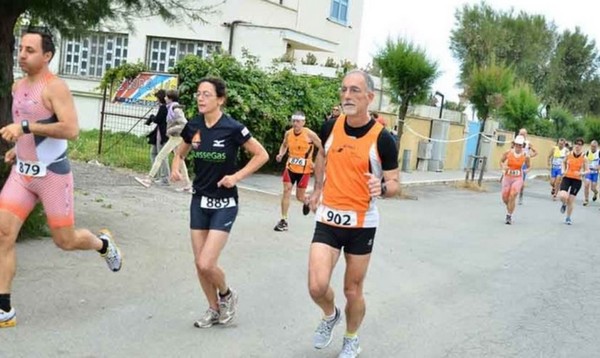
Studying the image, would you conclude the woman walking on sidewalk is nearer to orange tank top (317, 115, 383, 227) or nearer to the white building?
orange tank top (317, 115, 383, 227)

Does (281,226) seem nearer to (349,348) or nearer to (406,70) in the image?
(349,348)

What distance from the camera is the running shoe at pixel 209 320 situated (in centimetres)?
577

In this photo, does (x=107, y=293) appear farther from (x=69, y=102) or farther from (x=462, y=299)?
(x=462, y=299)

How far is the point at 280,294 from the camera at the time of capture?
7.17m

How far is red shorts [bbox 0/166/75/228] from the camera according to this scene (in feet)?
17.2

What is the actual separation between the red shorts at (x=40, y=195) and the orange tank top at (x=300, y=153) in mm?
6124

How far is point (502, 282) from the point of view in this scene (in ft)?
28.8

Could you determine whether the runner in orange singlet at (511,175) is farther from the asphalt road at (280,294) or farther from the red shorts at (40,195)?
the red shorts at (40,195)

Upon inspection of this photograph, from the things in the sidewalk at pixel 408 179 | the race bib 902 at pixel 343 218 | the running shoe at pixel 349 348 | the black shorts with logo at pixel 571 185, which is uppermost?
the race bib 902 at pixel 343 218

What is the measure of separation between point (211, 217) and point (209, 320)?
0.85m

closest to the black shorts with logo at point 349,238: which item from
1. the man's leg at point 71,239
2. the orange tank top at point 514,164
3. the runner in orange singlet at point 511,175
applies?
the man's leg at point 71,239

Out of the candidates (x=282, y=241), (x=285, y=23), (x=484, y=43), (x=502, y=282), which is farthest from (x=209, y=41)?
(x=484, y=43)

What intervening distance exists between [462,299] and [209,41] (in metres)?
20.3

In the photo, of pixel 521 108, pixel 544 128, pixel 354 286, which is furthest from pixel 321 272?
pixel 544 128
